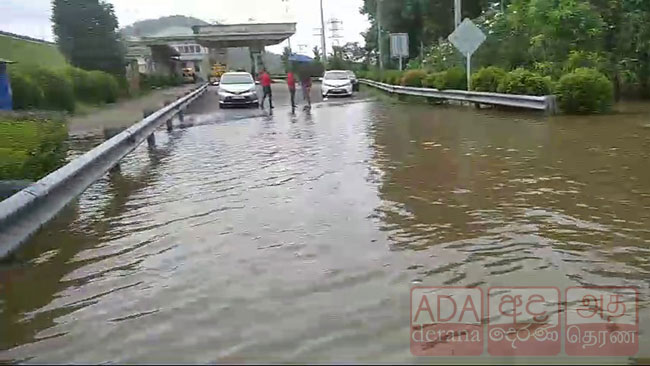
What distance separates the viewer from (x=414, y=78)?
32.8 m

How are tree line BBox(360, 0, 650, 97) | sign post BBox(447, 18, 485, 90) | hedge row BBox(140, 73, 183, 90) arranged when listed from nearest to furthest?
sign post BBox(447, 18, 485, 90) → tree line BBox(360, 0, 650, 97) → hedge row BBox(140, 73, 183, 90)

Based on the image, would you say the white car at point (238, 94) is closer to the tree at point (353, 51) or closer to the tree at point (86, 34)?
the tree at point (86, 34)

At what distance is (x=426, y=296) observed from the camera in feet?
14.5

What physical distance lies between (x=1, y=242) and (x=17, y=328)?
0.74 m

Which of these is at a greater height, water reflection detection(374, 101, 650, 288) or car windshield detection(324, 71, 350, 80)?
car windshield detection(324, 71, 350, 80)

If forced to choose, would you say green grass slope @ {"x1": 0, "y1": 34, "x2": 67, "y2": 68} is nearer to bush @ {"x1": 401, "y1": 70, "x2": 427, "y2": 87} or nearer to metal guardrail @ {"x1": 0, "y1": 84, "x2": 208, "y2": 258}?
bush @ {"x1": 401, "y1": 70, "x2": 427, "y2": 87}

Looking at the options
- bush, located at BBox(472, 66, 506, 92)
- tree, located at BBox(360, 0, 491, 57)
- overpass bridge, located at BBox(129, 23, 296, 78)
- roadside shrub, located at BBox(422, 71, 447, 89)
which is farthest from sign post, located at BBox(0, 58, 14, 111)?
overpass bridge, located at BBox(129, 23, 296, 78)

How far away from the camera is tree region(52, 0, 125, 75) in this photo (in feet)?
132

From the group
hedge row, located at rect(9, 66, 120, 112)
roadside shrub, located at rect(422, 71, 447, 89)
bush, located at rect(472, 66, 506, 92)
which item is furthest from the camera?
roadside shrub, located at rect(422, 71, 447, 89)

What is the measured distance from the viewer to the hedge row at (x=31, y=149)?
6668mm

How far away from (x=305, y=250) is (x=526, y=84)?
16191mm

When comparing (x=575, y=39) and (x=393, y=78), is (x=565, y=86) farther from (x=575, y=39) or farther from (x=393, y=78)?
(x=393, y=78)

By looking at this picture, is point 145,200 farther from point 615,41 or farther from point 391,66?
point 391,66

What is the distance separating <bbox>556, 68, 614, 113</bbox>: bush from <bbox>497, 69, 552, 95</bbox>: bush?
85 cm
